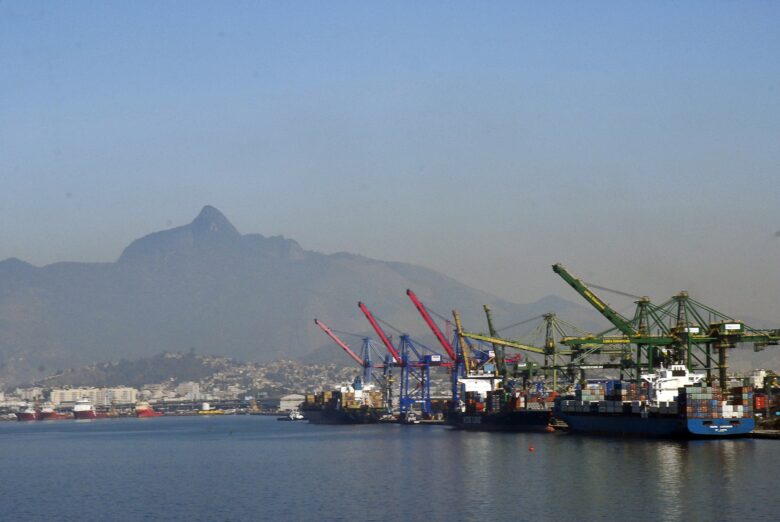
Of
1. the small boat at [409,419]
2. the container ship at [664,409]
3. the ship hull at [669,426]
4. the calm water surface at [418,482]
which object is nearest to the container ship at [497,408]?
the container ship at [664,409]

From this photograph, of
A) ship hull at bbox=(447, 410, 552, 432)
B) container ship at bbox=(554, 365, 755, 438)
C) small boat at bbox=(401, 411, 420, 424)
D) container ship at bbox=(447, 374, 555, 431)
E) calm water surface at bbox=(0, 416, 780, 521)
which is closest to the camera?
calm water surface at bbox=(0, 416, 780, 521)

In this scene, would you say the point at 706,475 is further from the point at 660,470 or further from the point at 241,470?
the point at 241,470

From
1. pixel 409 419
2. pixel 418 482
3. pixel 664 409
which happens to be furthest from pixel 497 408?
pixel 418 482

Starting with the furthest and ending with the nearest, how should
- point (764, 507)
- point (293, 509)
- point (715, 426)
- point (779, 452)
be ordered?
point (715, 426) → point (779, 452) → point (293, 509) → point (764, 507)

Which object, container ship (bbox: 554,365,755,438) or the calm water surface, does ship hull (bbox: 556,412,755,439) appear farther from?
the calm water surface

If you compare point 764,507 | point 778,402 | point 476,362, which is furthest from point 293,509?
point 476,362

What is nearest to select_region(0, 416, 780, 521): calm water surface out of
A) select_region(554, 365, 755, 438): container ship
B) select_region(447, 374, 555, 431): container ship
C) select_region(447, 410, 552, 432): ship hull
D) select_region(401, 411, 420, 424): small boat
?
select_region(554, 365, 755, 438): container ship

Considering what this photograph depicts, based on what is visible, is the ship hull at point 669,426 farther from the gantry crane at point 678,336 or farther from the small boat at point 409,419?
the small boat at point 409,419

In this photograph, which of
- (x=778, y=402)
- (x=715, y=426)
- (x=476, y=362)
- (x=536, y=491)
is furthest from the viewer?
(x=476, y=362)
